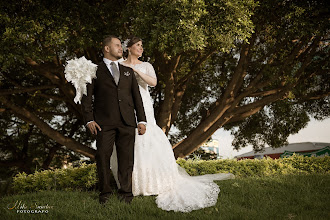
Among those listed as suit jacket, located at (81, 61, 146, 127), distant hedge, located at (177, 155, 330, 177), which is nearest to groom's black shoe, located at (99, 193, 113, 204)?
suit jacket, located at (81, 61, 146, 127)

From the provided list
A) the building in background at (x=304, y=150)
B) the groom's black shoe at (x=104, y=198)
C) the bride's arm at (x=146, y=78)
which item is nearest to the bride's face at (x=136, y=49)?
the bride's arm at (x=146, y=78)

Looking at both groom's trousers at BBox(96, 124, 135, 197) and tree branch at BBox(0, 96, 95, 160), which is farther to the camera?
tree branch at BBox(0, 96, 95, 160)

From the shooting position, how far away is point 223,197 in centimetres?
504

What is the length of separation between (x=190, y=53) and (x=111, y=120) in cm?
785

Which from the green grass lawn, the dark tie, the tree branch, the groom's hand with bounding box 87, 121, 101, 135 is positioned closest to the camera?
the green grass lawn

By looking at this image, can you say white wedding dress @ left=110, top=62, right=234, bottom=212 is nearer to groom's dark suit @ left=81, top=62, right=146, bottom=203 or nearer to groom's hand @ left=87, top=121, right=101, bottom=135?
groom's dark suit @ left=81, top=62, right=146, bottom=203

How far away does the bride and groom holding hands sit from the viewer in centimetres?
471

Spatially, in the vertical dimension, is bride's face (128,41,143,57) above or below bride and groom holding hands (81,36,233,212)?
above

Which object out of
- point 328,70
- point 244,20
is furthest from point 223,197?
point 328,70

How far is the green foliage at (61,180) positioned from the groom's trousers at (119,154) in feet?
9.90

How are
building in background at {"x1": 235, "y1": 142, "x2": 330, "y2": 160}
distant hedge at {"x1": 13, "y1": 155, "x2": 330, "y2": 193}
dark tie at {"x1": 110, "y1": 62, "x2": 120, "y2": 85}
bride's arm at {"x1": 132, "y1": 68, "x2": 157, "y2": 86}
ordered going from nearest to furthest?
1. dark tie at {"x1": 110, "y1": 62, "x2": 120, "y2": 85}
2. bride's arm at {"x1": 132, "y1": 68, "x2": 157, "y2": 86}
3. distant hedge at {"x1": 13, "y1": 155, "x2": 330, "y2": 193}
4. building in background at {"x1": 235, "y1": 142, "x2": 330, "y2": 160}

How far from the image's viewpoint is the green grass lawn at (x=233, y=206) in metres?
4.09

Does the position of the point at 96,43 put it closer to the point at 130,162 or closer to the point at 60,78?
the point at 60,78

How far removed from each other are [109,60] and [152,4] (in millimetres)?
3638
